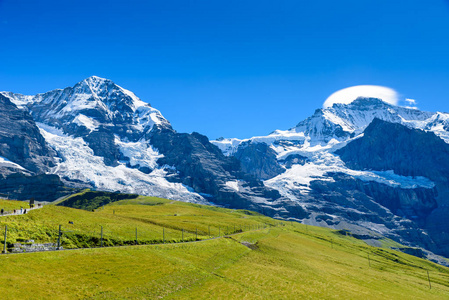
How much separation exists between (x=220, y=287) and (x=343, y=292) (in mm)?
28935

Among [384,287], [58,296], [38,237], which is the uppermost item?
[38,237]

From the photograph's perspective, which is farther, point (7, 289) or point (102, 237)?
point (102, 237)

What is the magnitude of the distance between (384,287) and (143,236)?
213 feet

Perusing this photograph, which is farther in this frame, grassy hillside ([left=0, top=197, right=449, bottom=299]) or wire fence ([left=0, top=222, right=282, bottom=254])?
wire fence ([left=0, top=222, right=282, bottom=254])

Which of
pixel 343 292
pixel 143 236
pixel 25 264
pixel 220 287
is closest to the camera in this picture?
pixel 25 264

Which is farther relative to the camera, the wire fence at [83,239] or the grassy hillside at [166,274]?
the wire fence at [83,239]

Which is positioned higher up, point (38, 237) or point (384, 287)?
point (38, 237)

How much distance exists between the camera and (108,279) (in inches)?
1874

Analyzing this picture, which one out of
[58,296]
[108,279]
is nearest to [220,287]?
[108,279]

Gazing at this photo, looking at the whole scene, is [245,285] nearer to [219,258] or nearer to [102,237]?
[219,258]

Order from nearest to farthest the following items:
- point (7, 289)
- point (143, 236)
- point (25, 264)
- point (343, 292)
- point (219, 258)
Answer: point (7, 289) → point (25, 264) → point (343, 292) → point (219, 258) → point (143, 236)

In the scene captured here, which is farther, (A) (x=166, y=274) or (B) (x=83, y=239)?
(B) (x=83, y=239)

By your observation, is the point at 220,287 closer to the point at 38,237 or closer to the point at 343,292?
the point at 343,292

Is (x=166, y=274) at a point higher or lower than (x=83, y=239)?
lower
